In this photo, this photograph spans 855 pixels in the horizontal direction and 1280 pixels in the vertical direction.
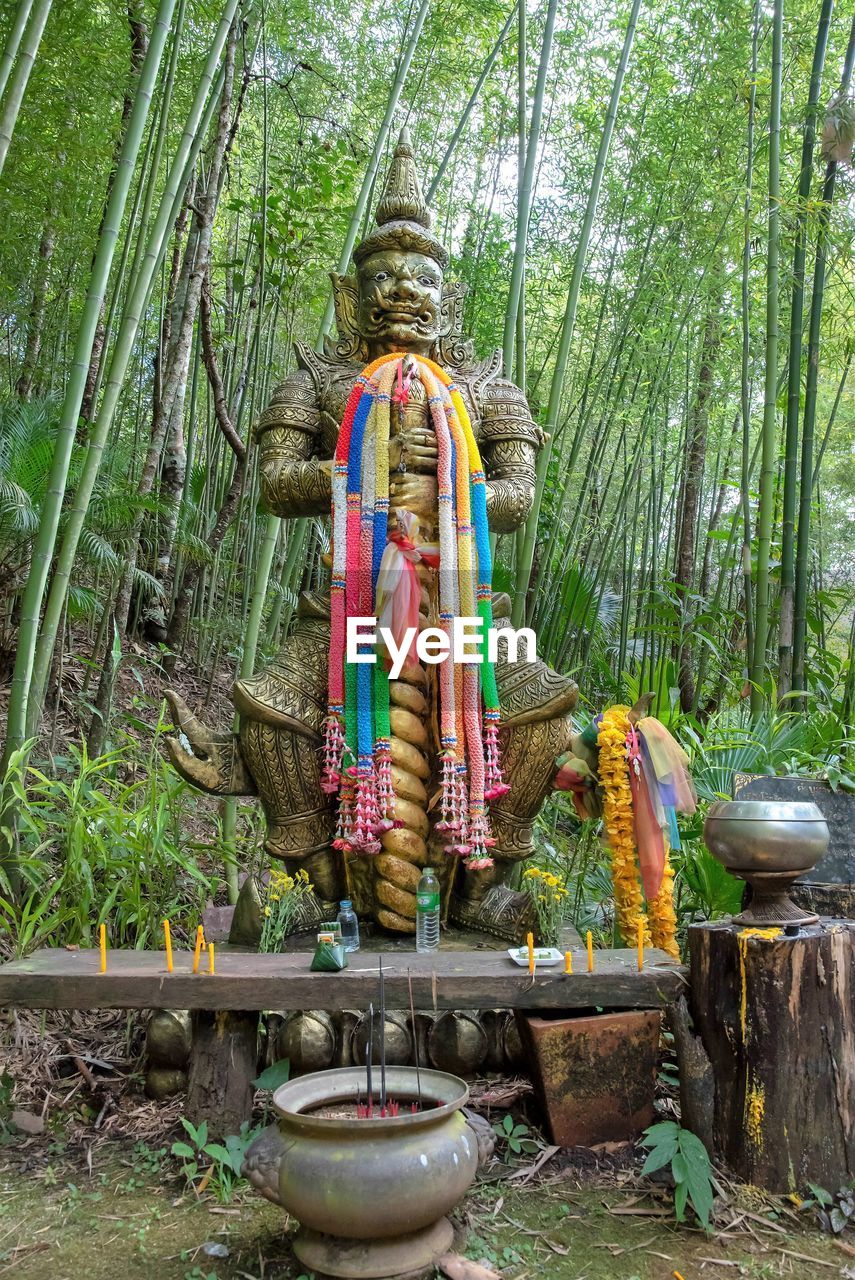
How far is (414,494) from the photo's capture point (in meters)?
3.14

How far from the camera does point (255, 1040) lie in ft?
7.48

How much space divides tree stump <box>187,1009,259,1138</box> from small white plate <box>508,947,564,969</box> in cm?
65

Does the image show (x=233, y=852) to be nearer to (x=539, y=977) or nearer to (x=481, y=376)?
(x=539, y=977)

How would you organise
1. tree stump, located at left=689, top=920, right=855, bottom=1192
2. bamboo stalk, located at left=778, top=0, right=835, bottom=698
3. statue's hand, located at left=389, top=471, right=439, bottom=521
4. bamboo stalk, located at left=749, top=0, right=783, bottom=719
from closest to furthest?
tree stump, located at left=689, top=920, right=855, bottom=1192 → statue's hand, located at left=389, top=471, right=439, bottom=521 → bamboo stalk, located at left=749, top=0, right=783, bottom=719 → bamboo stalk, located at left=778, top=0, right=835, bottom=698

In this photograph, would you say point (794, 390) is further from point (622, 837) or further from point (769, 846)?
point (769, 846)

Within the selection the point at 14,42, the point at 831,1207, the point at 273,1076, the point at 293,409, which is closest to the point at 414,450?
the point at 293,409

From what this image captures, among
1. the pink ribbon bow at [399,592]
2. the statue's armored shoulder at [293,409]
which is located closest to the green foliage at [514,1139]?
the pink ribbon bow at [399,592]

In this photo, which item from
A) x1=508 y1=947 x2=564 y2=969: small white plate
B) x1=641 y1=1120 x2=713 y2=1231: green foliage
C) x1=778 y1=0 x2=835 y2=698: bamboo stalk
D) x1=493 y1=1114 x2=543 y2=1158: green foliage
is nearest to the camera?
x1=641 y1=1120 x2=713 y2=1231: green foliage

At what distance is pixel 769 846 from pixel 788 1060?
44 centimetres

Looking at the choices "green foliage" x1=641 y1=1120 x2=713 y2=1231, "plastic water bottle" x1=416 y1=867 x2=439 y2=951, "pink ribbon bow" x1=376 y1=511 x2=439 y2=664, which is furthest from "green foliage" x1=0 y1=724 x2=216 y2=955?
"green foliage" x1=641 y1=1120 x2=713 y2=1231

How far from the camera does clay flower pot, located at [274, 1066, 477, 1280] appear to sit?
1587mm

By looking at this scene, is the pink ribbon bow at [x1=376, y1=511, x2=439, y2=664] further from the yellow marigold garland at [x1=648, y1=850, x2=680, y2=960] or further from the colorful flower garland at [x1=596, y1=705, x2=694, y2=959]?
the yellow marigold garland at [x1=648, y1=850, x2=680, y2=960]

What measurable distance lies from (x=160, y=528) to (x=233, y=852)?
9.98 feet

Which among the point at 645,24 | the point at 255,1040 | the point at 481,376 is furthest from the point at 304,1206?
the point at 645,24
